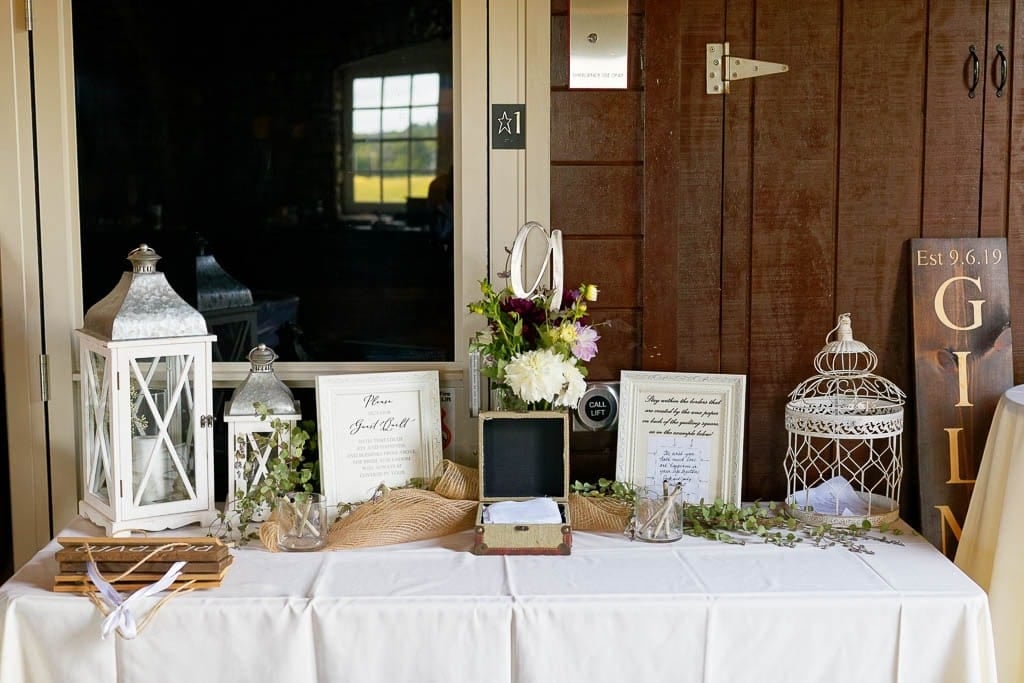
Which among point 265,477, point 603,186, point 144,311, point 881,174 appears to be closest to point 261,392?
point 265,477

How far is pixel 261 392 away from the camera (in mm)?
2143

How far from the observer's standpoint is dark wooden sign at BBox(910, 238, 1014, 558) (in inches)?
89.3

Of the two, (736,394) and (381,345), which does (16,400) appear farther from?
(736,394)

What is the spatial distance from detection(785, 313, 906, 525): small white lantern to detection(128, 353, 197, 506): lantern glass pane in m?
1.27

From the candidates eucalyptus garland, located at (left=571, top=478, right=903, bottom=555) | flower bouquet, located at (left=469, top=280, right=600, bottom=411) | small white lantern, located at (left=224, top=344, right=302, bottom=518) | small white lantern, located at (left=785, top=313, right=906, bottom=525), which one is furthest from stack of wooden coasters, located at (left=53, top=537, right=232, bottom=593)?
small white lantern, located at (left=785, top=313, right=906, bottom=525)

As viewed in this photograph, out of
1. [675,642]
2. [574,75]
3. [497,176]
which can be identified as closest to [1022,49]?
[574,75]

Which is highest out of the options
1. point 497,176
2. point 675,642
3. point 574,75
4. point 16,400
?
point 574,75

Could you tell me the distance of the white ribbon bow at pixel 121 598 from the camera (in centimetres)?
166

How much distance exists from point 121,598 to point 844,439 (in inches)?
60.1

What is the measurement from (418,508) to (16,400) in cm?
100

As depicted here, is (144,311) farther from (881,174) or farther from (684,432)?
(881,174)

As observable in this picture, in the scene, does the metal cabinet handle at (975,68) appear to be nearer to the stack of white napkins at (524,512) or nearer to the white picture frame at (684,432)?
the white picture frame at (684,432)

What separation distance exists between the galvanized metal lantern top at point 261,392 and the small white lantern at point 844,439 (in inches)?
42.9

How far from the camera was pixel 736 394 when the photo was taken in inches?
86.0
